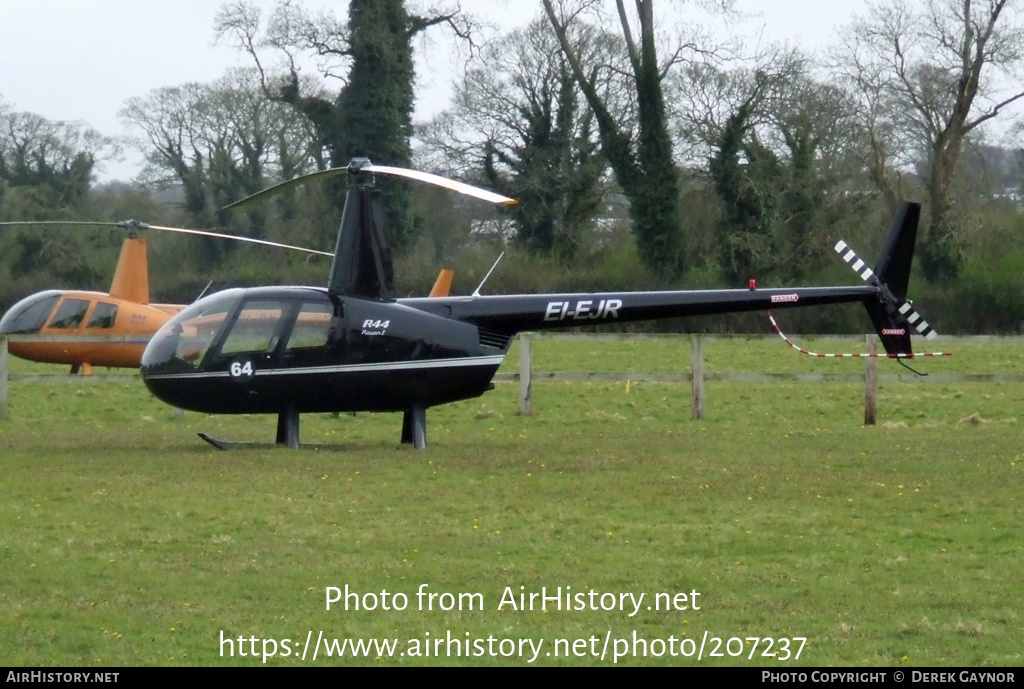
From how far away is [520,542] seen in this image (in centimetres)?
892

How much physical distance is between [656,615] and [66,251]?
126ft

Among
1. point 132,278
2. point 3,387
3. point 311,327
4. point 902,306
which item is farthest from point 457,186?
point 132,278

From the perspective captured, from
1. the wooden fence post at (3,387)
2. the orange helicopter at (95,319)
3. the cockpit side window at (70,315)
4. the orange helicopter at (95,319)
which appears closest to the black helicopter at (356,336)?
the wooden fence post at (3,387)

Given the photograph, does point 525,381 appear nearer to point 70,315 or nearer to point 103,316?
point 103,316

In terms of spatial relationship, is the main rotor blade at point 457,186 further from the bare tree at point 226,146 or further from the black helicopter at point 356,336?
the bare tree at point 226,146

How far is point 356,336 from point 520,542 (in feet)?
17.9

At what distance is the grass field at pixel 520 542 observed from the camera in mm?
6586

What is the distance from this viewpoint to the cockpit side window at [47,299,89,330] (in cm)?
2530

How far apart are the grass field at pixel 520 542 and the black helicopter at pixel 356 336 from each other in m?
0.62

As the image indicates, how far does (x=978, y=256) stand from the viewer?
1692 inches

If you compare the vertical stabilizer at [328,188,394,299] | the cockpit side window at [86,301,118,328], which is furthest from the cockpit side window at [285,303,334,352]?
the cockpit side window at [86,301,118,328]

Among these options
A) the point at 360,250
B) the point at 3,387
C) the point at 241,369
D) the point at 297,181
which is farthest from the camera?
the point at 3,387

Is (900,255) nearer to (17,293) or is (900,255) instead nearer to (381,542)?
(381,542)
